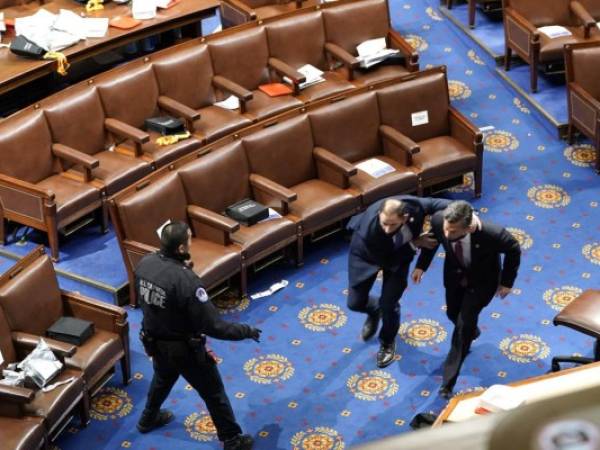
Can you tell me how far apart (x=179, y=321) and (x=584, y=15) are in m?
5.55

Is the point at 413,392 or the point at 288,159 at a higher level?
the point at 288,159

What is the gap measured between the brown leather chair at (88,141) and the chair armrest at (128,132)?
0.08ft

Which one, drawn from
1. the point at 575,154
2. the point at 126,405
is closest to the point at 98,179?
the point at 126,405

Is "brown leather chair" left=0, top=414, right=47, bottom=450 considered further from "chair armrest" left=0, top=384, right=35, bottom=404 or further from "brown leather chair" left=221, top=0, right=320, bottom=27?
"brown leather chair" left=221, top=0, right=320, bottom=27

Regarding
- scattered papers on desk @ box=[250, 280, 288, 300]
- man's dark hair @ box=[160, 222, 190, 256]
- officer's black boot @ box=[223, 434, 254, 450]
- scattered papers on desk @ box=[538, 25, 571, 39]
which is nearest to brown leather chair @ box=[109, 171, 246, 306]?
scattered papers on desk @ box=[250, 280, 288, 300]

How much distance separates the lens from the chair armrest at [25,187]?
616 centimetres

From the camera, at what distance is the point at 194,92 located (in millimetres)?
7445

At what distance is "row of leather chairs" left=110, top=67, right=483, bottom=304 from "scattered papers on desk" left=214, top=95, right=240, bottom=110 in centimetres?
97

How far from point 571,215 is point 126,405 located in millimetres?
3445

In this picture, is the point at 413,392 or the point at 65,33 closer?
the point at 413,392

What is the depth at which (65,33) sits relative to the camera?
25.6 ft

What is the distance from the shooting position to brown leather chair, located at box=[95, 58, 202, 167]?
6855 millimetres

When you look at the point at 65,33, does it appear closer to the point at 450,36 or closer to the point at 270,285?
the point at 270,285

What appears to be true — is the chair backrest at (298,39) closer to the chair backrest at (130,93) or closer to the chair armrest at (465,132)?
the chair backrest at (130,93)
